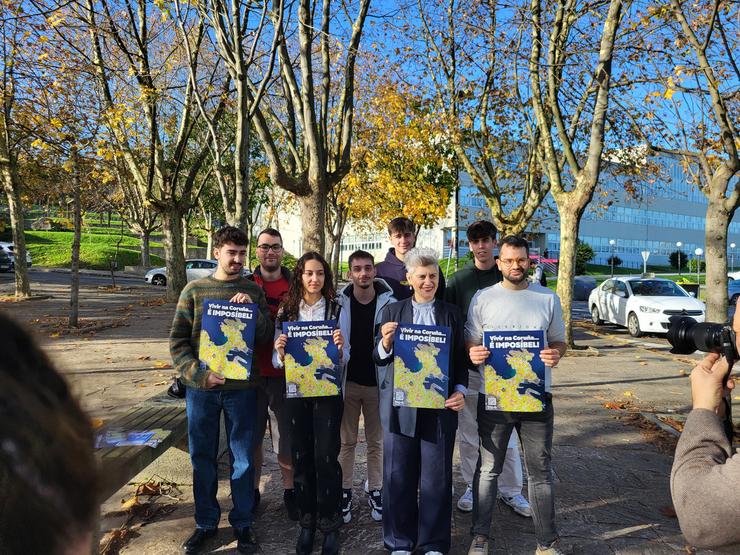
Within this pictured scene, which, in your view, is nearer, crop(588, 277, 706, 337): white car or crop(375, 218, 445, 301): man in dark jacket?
crop(375, 218, 445, 301): man in dark jacket

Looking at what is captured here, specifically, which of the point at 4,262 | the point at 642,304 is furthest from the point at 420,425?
the point at 4,262

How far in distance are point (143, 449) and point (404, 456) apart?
1683 mm

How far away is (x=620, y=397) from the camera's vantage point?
25.9 feet

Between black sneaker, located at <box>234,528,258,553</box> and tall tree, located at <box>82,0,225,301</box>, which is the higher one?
tall tree, located at <box>82,0,225,301</box>

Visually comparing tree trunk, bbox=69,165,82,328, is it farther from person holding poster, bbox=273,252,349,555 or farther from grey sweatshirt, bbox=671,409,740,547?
grey sweatshirt, bbox=671,409,740,547

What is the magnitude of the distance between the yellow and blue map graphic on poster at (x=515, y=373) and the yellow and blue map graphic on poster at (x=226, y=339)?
1684 mm

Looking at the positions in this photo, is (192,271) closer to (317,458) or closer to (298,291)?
(298,291)

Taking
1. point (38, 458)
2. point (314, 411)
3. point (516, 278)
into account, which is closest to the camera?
point (38, 458)

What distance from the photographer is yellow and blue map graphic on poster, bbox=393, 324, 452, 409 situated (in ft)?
12.3

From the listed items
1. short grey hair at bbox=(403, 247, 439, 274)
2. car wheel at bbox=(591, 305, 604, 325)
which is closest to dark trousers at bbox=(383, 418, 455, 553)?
short grey hair at bbox=(403, 247, 439, 274)

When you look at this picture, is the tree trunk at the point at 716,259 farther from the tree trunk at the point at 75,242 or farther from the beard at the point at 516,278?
the tree trunk at the point at 75,242

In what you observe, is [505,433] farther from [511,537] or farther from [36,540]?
[36,540]

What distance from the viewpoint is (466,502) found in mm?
4520

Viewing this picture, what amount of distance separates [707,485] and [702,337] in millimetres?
705
